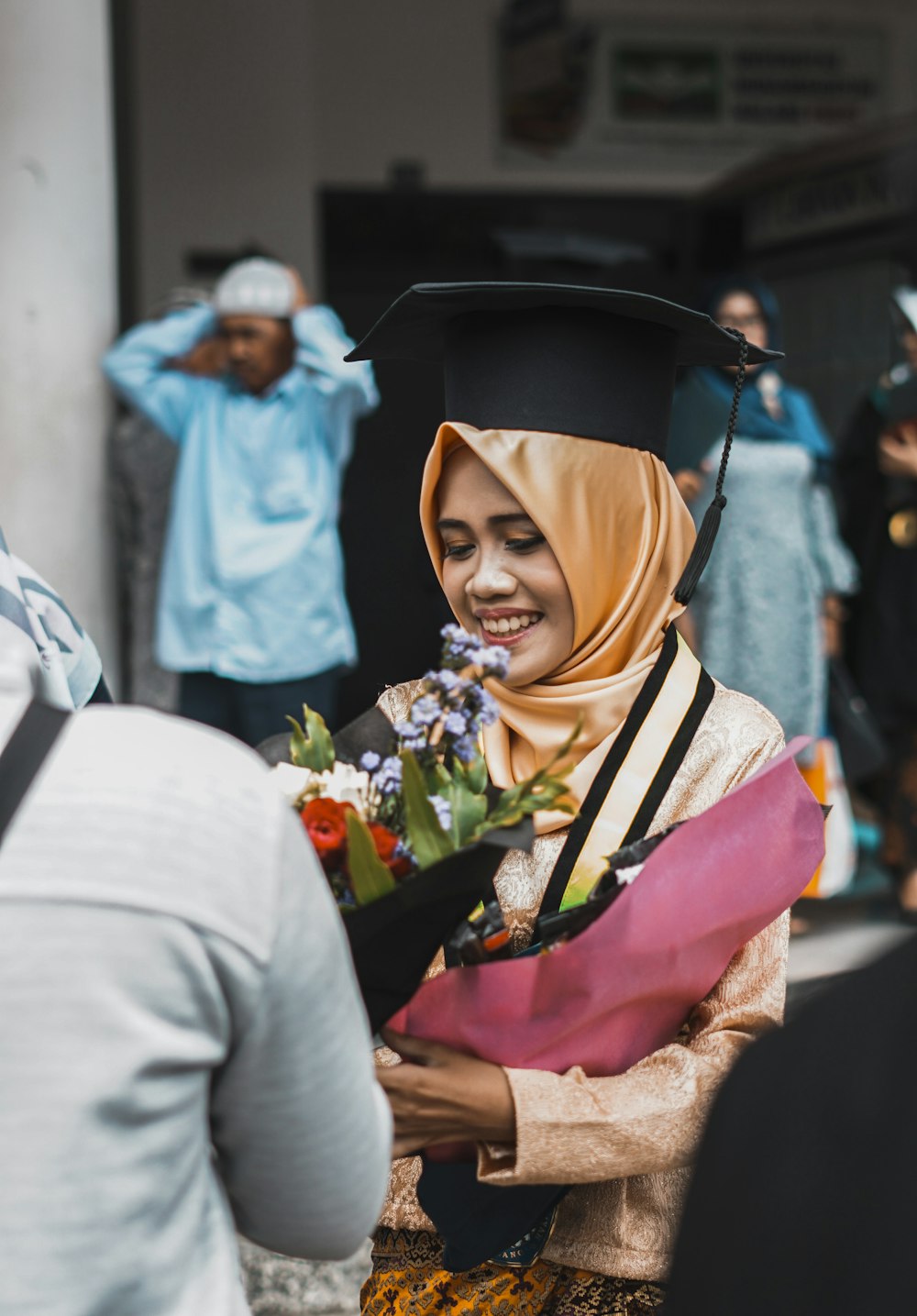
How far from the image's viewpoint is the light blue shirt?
4965 millimetres

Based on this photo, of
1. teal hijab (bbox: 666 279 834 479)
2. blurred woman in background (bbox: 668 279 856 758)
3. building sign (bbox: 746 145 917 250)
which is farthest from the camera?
building sign (bbox: 746 145 917 250)

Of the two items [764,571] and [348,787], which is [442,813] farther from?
[764,571]

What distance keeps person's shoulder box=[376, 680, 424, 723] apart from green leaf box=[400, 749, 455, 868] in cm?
59

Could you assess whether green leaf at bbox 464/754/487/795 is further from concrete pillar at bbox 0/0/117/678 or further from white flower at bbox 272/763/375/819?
concrete pillar at bbox 0/0/117/678

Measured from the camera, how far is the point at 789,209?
330 inches

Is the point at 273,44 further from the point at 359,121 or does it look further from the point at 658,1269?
the point at 658,1269

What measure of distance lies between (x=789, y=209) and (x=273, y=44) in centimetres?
290

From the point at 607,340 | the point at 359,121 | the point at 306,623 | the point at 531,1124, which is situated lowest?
the point at 306,623

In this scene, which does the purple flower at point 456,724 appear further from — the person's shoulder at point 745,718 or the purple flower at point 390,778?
the person's shoulder at point 745,718

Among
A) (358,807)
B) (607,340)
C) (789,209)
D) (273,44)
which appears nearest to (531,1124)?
(358,807)

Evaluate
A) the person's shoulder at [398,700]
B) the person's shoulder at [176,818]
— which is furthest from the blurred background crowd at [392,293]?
the person's shoulder at [176,818]

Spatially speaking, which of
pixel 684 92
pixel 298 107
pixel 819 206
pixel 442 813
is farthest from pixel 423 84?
pixel 442 813

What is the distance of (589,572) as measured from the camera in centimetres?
185

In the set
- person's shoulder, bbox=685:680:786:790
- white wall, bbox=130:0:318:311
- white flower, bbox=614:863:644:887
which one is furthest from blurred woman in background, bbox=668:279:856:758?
white flower, bbox=614:863:644:887
